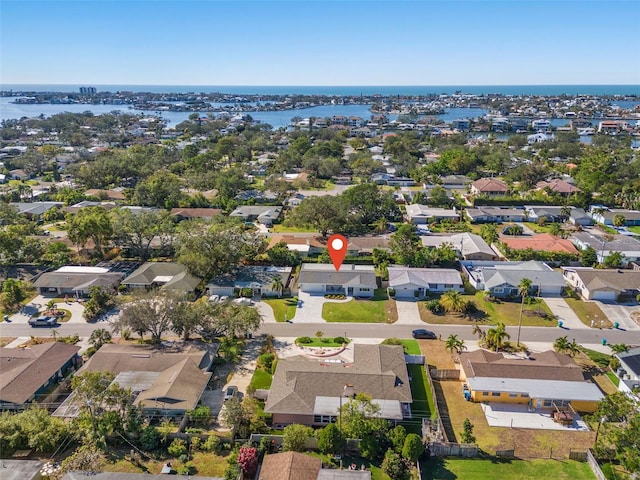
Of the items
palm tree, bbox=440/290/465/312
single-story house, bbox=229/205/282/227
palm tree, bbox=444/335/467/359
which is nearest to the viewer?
palm tree, bbox=444/335/467/359

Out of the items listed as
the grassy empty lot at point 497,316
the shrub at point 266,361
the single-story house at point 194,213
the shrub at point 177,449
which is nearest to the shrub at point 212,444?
the shrub at point 177,449

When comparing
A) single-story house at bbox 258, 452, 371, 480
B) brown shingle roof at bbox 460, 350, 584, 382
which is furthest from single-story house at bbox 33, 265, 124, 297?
brown shingle roof at bbox 460, 350, 584, 382

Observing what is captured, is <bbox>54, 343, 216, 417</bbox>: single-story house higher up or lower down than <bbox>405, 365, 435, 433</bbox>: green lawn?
higher up

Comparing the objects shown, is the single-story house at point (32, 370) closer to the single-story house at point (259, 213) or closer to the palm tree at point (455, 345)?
the palm tree at point (455, 345)

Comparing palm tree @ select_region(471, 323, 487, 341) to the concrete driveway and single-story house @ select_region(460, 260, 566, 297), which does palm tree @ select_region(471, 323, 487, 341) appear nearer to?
single-story house @ select_region(460, 260, 566, 297)

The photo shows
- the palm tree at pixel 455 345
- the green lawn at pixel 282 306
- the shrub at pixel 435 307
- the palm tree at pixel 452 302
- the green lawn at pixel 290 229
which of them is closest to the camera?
the palm tree at pixel 455 345
